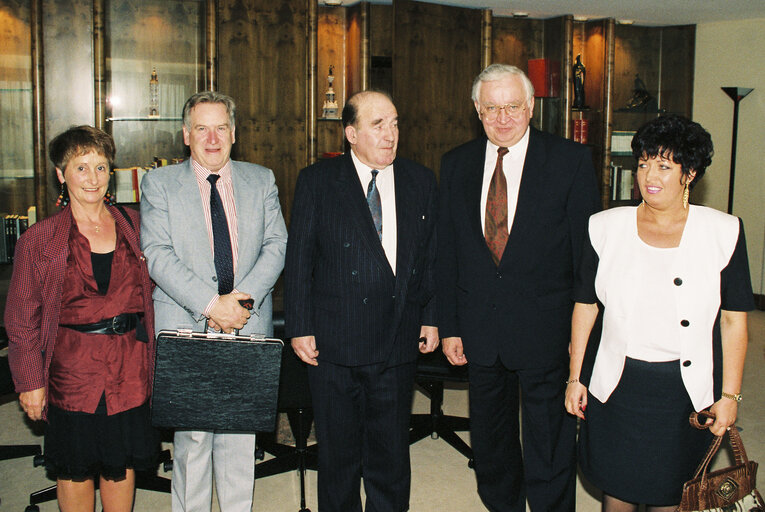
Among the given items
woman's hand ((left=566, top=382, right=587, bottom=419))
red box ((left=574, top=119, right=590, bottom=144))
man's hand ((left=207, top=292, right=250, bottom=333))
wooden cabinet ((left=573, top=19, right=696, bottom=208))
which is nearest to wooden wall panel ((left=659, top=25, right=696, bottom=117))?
wooden cabinet ((left=573, top=19, right=696, bottom=208))

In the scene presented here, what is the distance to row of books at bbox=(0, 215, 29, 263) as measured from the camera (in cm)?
517

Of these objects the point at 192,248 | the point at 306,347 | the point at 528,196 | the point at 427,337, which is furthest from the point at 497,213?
the point at 192,248

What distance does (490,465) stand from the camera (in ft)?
9.44

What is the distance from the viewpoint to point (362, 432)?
2764 mm

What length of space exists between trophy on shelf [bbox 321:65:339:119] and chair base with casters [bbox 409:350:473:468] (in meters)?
2.96

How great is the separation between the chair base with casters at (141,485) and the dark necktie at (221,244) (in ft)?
4.09

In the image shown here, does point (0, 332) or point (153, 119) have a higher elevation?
point (153, 119)

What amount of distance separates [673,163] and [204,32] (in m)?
4.52

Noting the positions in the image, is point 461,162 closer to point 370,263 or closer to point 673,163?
point 370,263

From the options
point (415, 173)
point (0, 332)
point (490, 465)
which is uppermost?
point (415, 173)

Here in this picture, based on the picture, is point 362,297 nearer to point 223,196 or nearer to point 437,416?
point 223,196

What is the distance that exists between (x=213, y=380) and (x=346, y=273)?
637mm

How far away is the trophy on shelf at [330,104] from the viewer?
6148 mm

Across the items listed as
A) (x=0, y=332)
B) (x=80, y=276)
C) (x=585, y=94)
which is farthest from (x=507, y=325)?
(x=585, y=94)
